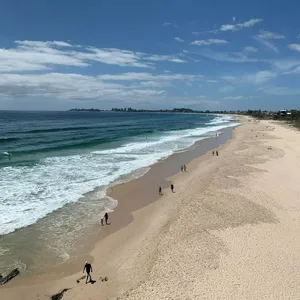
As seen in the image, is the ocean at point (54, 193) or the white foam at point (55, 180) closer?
the ocean at point (54, 193)

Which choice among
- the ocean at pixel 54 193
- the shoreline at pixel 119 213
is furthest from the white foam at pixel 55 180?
the shoreline at pixel 119 213

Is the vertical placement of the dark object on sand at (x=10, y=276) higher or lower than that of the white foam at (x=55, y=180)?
lower

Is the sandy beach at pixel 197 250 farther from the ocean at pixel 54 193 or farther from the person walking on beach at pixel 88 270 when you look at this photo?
the ocean at pixel 54 193

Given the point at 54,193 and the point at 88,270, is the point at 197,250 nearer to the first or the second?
the point at 88,270

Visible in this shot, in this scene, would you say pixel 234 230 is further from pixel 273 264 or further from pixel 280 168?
pixel 280 168

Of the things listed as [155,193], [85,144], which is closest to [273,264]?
[155,193]

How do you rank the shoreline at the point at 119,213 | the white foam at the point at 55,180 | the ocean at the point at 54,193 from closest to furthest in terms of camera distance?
the shoreline at the point at 119,213 < the ocean at the point at 54,193 < the white foam at the point at 55,180

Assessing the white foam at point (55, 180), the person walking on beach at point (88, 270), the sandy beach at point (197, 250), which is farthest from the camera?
the white foam at point (55, 180)

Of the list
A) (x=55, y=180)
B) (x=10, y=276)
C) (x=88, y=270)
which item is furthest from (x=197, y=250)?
(x=55, y=180)
